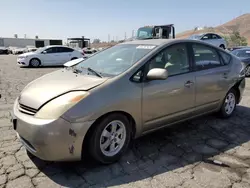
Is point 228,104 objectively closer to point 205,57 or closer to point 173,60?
point 205,57

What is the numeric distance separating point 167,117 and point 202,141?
776 mm

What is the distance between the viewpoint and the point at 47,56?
15992 millimetres

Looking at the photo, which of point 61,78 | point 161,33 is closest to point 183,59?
point 61,78

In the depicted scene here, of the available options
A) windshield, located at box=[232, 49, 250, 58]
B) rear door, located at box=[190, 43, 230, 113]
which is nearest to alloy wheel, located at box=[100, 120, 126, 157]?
rear door, located at box=[190, 43, 230, 113]

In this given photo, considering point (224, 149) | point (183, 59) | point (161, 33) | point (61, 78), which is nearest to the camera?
point (61, 78)

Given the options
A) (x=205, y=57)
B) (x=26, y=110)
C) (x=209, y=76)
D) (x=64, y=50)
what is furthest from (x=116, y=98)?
(x=64, y=50)

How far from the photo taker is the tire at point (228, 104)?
4746 millimetres

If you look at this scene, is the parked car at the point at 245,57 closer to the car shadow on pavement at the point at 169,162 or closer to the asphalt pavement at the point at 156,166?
the car shadow on pavement at the point at 169,162

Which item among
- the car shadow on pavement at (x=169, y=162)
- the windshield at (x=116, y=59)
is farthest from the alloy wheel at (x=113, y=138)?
the windshield at (x=116, y=59)

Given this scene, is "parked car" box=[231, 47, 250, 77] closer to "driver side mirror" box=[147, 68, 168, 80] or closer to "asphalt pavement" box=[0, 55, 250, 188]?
"asphalt pavement" box=[0, 55, 250, 188]

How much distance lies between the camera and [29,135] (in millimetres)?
2684

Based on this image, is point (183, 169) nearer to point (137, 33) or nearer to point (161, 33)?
point (161, 33)

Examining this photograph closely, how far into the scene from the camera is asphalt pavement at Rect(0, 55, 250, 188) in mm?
2725

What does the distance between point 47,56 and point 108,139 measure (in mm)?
14199
